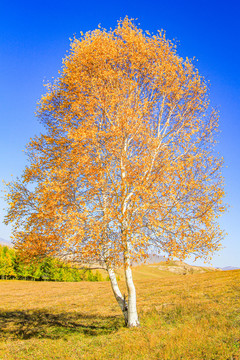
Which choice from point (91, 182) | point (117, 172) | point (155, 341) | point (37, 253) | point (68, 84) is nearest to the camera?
point (155, 341)

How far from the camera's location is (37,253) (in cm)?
1198

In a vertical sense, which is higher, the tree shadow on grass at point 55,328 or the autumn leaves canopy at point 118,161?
the autumn leaves canopy at point 118,161

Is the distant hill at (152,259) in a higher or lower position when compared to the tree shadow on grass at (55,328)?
higher

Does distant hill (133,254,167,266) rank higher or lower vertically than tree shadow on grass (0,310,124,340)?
higher

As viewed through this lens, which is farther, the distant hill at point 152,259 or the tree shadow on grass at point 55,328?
the tree shadow on grass at point 55,328

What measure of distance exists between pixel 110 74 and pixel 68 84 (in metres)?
2.57

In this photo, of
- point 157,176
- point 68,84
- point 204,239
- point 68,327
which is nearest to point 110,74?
point 68,84

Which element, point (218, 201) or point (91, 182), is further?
point (218, 201)

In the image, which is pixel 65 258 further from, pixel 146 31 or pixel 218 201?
pixel 146 31

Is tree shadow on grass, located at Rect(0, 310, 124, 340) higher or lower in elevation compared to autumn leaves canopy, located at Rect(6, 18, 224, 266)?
lower

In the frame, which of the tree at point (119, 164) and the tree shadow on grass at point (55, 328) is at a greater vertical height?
the tree at point (119, 164)

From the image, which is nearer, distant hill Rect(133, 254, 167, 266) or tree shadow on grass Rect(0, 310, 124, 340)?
distant hill Rect(133, 254, 167, 266)

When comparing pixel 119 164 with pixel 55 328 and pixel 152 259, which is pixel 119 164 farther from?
pixel 55 328

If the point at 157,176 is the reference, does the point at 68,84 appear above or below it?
above
